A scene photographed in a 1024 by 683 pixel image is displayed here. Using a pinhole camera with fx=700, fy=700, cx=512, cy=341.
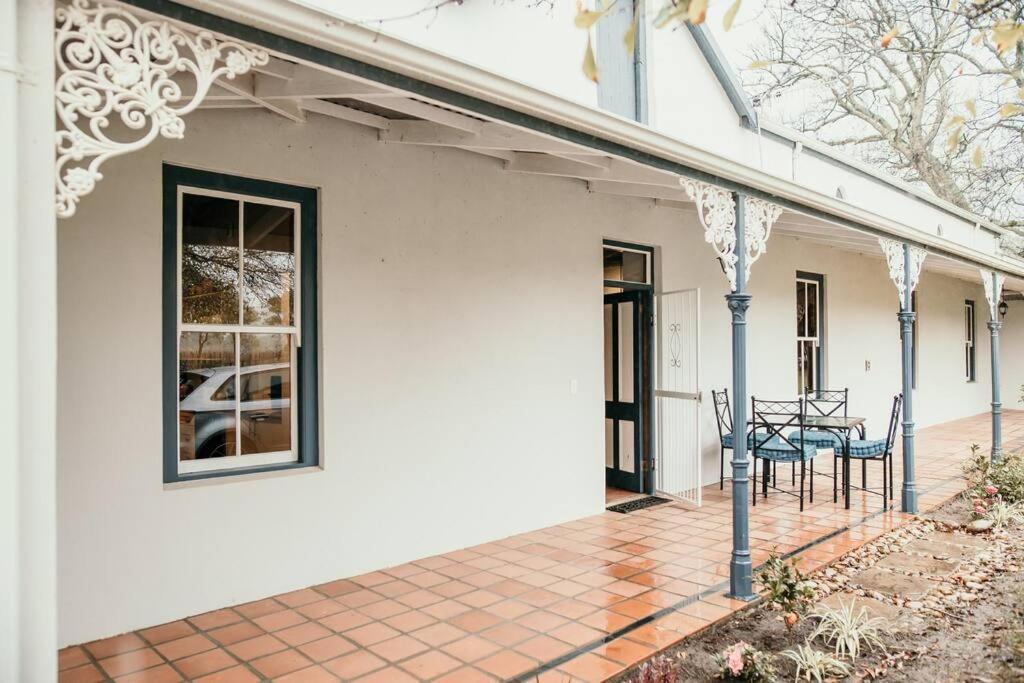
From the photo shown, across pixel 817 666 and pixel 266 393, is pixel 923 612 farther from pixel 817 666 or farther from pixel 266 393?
pixel 266 393

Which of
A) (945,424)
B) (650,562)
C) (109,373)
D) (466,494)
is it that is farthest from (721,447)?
(945,424)

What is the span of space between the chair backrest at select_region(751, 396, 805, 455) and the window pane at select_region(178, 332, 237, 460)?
168 inches

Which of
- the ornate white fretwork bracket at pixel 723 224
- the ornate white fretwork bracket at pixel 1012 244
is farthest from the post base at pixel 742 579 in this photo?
the ornate white fretwork bracket at pixel 1012 244

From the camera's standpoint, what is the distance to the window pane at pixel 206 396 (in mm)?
3891

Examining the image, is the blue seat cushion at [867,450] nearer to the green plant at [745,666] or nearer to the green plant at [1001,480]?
the green plant at [1001,480]

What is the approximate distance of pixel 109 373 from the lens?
350cm

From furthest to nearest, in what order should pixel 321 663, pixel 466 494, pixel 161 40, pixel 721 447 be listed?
pixel 721 447 < pixel 466 494 < pixel 321 663 < pixel 161 40

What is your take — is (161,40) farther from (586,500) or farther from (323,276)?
(586,500)

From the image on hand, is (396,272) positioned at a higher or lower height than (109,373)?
higher

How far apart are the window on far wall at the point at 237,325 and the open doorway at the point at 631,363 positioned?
3265 mm

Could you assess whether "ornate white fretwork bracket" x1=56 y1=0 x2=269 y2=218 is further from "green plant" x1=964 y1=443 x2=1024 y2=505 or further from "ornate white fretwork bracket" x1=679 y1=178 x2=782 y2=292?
"green plant" x1=964 y1=443 x2=1024 y2=505

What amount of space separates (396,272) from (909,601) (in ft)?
12.1

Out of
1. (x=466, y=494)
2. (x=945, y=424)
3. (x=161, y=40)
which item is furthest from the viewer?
(x=945, y=424)

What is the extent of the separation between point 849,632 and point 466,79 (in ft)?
10.2
